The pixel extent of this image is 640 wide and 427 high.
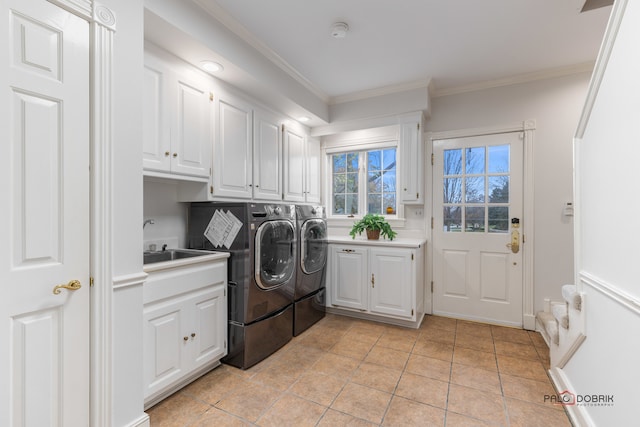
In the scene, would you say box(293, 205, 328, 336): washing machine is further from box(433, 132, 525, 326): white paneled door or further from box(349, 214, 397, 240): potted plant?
box(433, 132, 525, 326): white paneled door

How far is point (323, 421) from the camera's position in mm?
1654

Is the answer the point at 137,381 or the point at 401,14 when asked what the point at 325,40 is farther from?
the point at 137,381

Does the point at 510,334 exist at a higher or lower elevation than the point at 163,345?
lower

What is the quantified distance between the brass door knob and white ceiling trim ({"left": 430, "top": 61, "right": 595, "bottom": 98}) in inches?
135

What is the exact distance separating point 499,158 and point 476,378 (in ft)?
7.05

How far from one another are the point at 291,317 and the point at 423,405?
1.31m

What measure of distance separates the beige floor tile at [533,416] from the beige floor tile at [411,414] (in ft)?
1.32

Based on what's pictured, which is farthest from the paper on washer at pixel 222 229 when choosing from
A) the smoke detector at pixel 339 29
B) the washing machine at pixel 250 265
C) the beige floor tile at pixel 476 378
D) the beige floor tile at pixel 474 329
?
the beige floor tile at pixel 474 329

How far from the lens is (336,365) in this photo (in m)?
2.27

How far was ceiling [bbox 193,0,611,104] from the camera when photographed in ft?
6.47

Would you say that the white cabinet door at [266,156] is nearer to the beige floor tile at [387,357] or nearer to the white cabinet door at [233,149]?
the white cabinet door at [233,149]

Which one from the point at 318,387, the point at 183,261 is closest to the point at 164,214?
the point at 183,261

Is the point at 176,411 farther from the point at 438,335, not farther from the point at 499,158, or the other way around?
the point at 499,158

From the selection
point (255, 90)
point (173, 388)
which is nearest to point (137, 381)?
point (173, 388)
